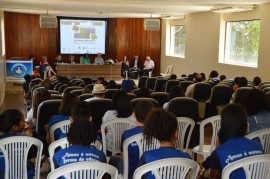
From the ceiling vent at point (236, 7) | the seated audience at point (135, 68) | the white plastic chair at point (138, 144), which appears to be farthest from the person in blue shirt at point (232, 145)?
the seated audience at point (135, 68)

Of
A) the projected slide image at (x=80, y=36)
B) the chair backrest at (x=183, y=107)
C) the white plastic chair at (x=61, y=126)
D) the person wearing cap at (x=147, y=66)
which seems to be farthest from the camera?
the projected slide image at (x=80, y=36)

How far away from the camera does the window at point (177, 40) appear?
16.0m

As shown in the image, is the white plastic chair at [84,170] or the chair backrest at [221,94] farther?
the chair backrest at [221,94]

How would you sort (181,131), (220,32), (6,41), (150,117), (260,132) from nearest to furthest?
(150,117), (260,132), (181,131), (220,32), (6,41)

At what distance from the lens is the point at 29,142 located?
3.10 meters

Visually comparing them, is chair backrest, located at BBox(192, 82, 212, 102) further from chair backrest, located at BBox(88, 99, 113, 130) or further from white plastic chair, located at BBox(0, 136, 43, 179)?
white plastic chair, located at BBox(0, 136, 43, 179)

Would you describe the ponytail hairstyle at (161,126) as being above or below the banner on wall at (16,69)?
above

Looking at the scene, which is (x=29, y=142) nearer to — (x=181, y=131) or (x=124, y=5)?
(x=181, y=131)

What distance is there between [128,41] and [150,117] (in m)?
16.1

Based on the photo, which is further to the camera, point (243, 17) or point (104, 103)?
point (243, 17)

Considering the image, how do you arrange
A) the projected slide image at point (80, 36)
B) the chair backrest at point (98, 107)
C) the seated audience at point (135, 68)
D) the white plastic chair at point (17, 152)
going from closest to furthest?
1. the white plastic chair at point (17, 152)
2. the chair backrest at point (98, 107)
3. the seated audience at point (135, 68)
4. the projected slide image at point (80, 36)

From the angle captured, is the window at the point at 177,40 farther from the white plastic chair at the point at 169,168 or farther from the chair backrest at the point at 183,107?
the white plastic chair at the point at 169,168

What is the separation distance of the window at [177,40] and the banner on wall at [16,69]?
21.3 ft

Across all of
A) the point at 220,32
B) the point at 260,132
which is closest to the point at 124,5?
the point at 220,32
